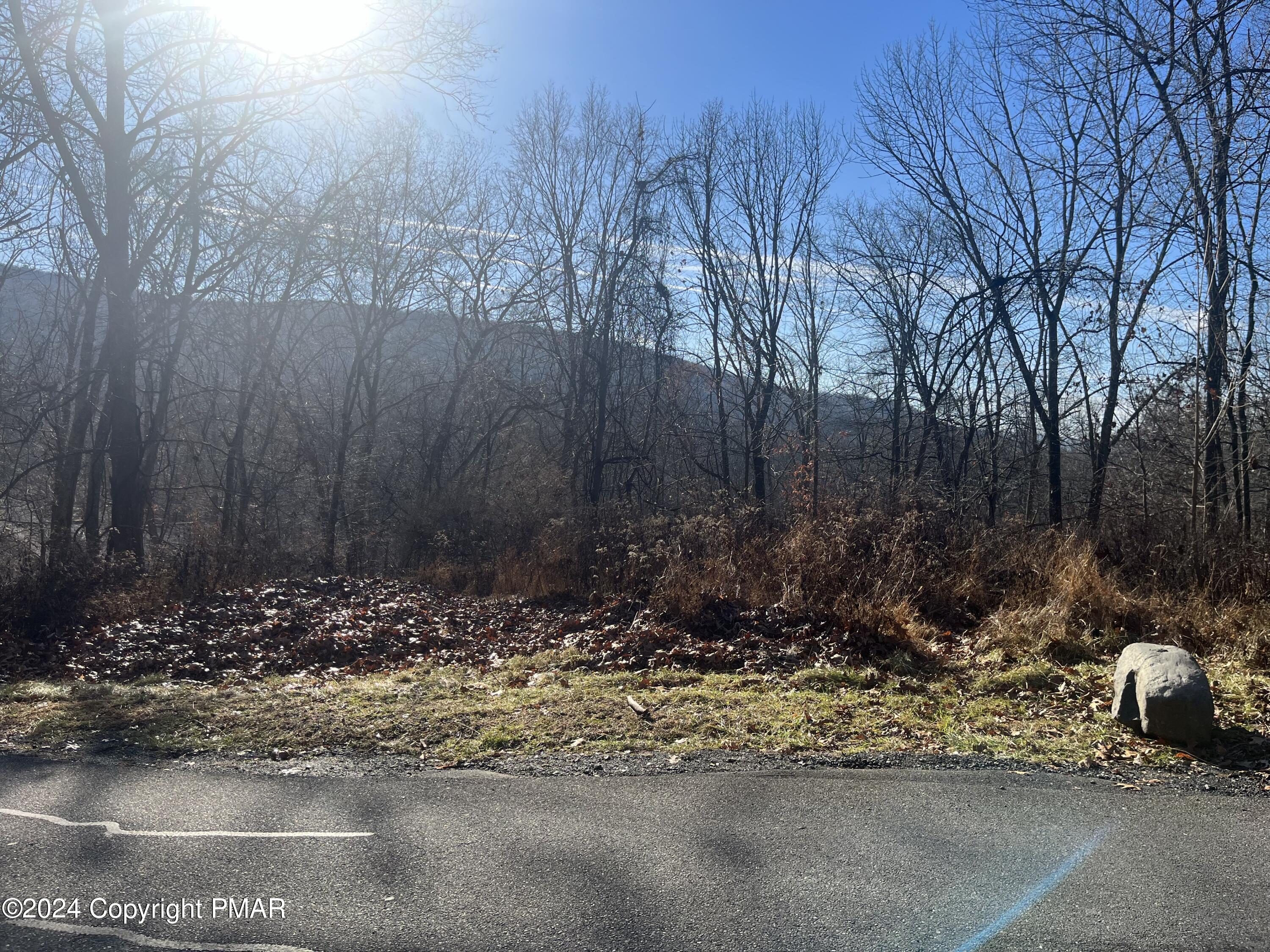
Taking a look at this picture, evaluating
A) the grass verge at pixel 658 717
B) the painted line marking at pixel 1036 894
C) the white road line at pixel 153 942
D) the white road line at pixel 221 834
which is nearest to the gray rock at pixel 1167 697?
the grass verge at pixel 658 717

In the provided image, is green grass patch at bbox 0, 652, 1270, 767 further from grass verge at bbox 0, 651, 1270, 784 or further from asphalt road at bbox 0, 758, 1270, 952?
asphalt road at bbox 0, 758, 1270, 952

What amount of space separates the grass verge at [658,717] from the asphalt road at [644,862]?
2.21 ft

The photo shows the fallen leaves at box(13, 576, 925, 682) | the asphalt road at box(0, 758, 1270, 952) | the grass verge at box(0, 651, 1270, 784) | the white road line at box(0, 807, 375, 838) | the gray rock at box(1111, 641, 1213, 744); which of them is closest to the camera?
the asphalt road at box(0, 758, 1270, 952)

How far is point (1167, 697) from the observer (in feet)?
19.0

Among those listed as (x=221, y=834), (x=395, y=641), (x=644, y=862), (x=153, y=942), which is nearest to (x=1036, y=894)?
(x=644, y=862)

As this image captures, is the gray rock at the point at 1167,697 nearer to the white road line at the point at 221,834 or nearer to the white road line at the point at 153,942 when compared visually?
the white road line at the point at 221,834

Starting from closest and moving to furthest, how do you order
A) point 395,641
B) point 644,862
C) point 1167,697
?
point 644,862
point 1167,697
point 395,641

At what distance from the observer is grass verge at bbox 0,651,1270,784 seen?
5.92 meters

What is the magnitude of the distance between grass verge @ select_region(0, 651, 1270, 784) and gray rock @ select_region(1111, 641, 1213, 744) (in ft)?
0.37

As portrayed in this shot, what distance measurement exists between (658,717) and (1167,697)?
3623mm

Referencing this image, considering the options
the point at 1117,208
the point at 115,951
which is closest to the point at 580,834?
the point at 115,951

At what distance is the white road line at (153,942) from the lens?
10.6 ft

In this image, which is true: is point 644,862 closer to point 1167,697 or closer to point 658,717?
point 658,717

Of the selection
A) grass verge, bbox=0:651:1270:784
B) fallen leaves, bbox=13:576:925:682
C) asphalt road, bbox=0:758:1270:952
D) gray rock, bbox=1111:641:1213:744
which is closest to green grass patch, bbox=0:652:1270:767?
grass verge, bbox=0:651:1270:784
